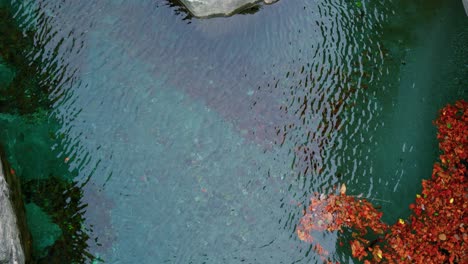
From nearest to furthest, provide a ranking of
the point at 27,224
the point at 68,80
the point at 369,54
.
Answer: the point at 27,224 → the point at 68,80 → the point at 369,54

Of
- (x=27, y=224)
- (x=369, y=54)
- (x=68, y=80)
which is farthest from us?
(x=369, y=54)

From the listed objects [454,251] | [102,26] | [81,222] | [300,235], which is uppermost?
[102,26]

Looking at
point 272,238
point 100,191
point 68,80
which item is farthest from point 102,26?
point 272,238

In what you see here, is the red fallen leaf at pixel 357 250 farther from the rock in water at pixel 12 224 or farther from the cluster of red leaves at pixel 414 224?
the rock in water at pixel 12 224

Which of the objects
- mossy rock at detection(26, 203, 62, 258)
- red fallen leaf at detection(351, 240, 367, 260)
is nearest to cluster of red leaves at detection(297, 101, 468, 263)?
red fallen leaf at detection(351, 240, 367, 260)

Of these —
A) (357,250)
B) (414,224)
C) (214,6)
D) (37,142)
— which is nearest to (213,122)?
(214,6)

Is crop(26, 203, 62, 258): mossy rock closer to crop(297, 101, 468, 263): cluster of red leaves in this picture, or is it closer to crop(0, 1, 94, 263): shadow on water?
crop(0, 1, 94, 263): shadow on water

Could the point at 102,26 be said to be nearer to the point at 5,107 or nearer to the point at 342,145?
the point at 5,107

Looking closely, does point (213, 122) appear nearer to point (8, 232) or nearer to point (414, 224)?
point (8, 232)
